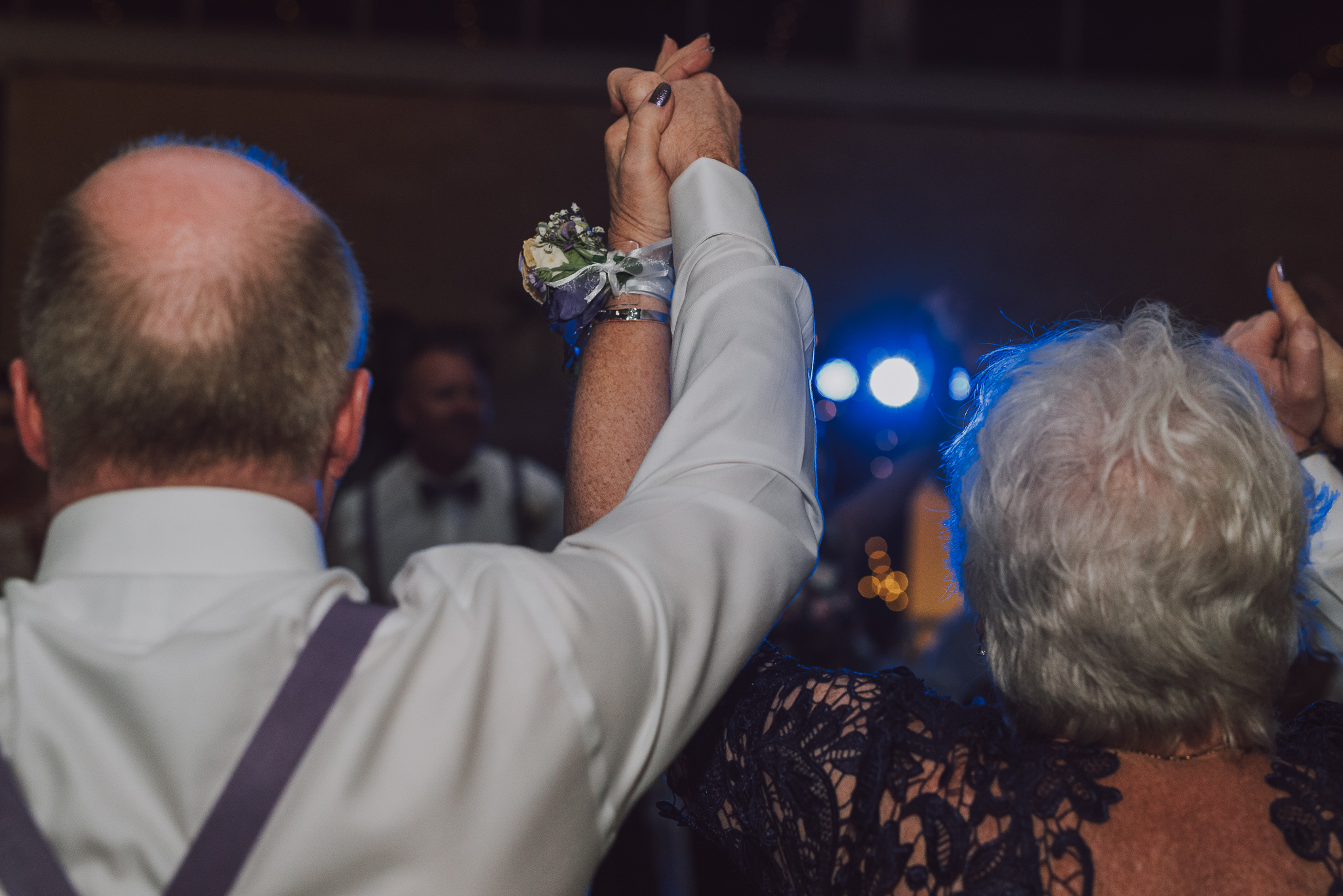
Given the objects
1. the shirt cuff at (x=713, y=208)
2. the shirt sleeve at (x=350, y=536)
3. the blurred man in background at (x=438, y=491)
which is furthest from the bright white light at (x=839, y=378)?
the shirt cuff at (x=713, y=208)

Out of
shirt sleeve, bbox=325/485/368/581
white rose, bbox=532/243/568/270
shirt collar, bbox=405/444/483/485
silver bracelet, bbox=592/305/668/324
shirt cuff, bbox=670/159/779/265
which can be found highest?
shirt cuff, bbox=670/159/779/265

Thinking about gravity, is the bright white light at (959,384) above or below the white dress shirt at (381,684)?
below

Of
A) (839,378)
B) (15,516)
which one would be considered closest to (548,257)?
(839,378)

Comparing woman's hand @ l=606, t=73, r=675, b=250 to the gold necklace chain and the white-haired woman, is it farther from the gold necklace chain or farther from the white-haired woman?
the gold necklace chain

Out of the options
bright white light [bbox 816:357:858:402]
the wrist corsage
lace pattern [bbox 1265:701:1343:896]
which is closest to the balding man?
the wrist corsage

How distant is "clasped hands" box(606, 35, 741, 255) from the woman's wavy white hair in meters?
0.49

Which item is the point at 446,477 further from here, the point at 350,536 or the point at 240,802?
the point at 240,802

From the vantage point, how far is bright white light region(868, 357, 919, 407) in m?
3.15

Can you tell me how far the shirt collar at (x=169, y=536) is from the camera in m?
0.78

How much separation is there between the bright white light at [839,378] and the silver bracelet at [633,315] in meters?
1.99

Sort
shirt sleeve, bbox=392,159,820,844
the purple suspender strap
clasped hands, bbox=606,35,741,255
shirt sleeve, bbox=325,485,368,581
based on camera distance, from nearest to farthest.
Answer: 1. the purple suspender strap
2. shirt sleeve, bbox=392,159,820,844
3. clasped hands, bbox=606,35,741,255
4. shirt sleeve, bbox=325,485,368,581

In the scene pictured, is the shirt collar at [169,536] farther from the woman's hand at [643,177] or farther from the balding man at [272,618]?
the woman's hand at [643,177]

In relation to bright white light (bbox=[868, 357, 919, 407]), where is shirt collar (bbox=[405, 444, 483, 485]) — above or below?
below

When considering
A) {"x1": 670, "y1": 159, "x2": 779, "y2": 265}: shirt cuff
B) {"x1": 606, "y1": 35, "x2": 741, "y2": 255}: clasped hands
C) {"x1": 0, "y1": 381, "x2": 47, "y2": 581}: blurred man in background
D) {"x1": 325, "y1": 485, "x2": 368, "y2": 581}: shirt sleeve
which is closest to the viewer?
{"x1": 670, "y1": 159, "x2": 779, "y2": 265}: shirt cuff
